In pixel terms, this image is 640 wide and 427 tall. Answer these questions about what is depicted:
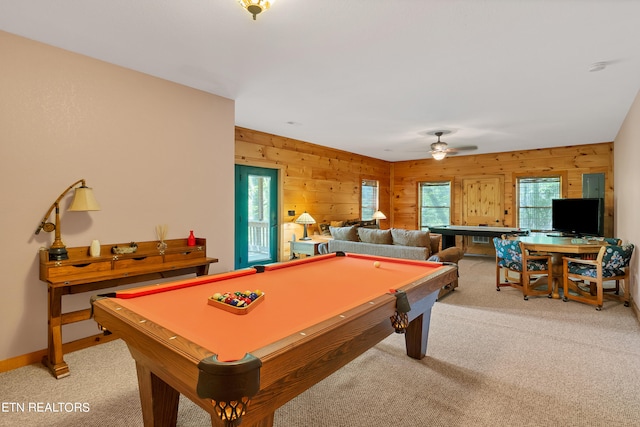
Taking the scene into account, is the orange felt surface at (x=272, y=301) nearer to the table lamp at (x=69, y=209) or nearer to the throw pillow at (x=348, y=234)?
the table lamp at (x=69, y=209)

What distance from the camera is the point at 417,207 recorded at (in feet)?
29.6

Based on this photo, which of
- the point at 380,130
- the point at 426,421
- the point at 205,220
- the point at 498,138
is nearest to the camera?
the point at 426,421

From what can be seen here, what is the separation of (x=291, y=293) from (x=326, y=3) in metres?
1.82

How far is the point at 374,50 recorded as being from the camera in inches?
108

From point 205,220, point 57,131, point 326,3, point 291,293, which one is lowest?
point 291,293

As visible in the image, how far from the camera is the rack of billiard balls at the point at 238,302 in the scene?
162 cm

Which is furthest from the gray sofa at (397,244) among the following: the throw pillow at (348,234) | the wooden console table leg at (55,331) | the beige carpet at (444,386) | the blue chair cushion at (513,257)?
the wooden console table leg at (55,331)

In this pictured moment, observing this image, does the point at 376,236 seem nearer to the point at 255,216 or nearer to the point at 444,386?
the point at 255,216

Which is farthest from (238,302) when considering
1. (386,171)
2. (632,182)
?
(386,171)

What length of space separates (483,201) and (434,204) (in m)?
1.20

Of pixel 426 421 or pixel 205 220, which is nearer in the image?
pixel 426 421

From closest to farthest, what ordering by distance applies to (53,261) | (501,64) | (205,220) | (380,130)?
(53,261) < (501,64) < (205,220) < (380,130)

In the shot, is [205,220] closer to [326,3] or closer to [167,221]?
[167,221]

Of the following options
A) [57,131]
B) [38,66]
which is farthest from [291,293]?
[38,66]
